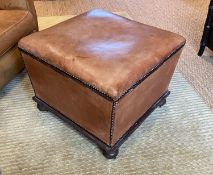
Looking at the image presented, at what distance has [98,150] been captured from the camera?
3.87ft

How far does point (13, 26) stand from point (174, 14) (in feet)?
5.56

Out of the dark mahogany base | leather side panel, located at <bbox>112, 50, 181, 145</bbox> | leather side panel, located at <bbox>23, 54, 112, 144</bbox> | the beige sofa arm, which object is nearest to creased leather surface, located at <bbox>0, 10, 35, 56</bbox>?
the beige sofa arm

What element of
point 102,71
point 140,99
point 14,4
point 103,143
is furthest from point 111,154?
point 14,4

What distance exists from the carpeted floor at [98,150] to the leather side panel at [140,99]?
0.45 ft

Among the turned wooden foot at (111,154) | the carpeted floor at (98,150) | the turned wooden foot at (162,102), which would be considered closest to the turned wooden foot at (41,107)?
the carpeted floor at (98,150)

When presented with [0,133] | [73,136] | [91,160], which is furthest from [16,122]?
[91,160]

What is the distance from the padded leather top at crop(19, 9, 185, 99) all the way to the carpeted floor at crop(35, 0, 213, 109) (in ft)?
2.18

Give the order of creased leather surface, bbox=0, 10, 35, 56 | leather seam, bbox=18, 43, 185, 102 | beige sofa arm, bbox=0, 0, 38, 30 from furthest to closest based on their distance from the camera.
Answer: beige sofa arm, bbox=0, 0, 38, 30, creased leather surface, bbox=0, 10, 35, 56, leather seam, bbox=18, 43, 185, 102

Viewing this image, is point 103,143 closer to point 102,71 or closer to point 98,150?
point 98,150

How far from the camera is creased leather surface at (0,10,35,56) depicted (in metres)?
1.33

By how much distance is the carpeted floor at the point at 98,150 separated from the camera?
110cm

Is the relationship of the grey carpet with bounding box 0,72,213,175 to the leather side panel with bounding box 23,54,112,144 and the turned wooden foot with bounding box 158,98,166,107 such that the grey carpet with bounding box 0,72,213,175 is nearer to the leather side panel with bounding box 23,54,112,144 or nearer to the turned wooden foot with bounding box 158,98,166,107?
the turned wooden foot with bounding box 158,98,166,107

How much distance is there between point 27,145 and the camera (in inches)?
47.1

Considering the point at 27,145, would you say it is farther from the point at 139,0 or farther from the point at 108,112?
the point at 139,0
